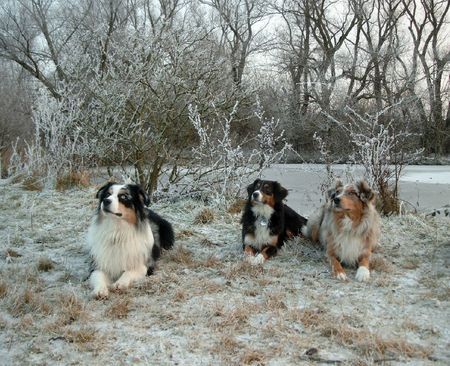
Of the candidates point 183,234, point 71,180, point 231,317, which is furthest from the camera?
point 71,180

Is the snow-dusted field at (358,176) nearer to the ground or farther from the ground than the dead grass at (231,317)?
farther from the ground

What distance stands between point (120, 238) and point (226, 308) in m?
1.31

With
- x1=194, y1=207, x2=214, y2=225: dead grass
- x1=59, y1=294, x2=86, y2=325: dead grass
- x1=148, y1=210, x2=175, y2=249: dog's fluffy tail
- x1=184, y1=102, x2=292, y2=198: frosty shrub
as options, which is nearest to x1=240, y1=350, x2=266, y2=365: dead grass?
x1=59, y1=294, x2=86, y2=325: dead grass

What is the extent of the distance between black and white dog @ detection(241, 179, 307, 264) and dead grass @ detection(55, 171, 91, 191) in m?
5.75

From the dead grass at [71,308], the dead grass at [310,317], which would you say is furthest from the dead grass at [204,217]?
the dead grass at [310,317]

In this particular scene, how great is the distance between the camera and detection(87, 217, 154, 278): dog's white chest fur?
4387 millimetres

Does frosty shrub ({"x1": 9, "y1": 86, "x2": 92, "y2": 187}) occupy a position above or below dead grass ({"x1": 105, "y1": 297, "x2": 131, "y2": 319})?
above

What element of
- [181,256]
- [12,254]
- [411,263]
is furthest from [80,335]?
[411,263]

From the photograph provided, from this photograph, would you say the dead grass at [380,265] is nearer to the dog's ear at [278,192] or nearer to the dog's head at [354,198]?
the dog's head at [354,198]

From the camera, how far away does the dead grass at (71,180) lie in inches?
394

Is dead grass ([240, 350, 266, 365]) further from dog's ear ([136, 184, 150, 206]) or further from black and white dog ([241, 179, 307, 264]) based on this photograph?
black and white dog ([241, 179, 307, 264])

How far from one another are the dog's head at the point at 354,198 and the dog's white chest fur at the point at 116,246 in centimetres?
202

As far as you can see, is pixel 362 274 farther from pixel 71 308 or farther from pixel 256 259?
pixel 71 308

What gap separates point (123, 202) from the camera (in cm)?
441
